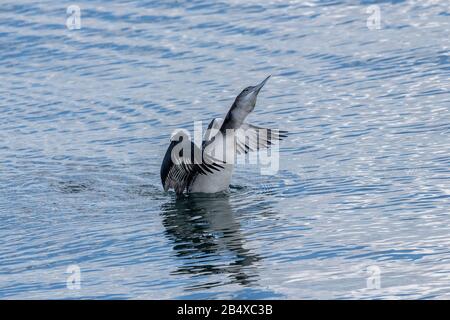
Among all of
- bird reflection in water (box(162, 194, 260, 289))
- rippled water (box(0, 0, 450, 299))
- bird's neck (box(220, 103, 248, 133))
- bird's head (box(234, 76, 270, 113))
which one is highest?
bird's head (box(234, 76, 270, 113))

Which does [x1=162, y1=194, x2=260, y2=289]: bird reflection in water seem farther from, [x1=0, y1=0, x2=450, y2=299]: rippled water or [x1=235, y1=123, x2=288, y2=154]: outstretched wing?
[x1=235, y1=123, x2=288, y2=154]: outstretched wing

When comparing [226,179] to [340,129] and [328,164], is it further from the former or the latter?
[340,129]

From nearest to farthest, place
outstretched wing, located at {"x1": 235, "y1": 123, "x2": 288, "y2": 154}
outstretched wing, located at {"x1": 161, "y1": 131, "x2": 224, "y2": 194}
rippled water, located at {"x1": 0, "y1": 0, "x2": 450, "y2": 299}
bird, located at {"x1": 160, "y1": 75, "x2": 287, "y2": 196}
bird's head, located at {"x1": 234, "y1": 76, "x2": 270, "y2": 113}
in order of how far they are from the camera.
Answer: rippled water, located at {"x1": 0, "y1": 0, "x2": 450, "y2": 299}, outstretched wing, located at {"x1": 161, "y1": 131, "x2": 224, "y2": 194}, bird, located at {"x1": 160, "y1": 75, "x2": 287, "y2": 196}, bird's head, located at {"x1": 234, "y1": 76, "x2": 270, "y2": 113}, outstretched wing, located at {"x1": 235, "y1": 123, "x2": 288, "y2": 154}

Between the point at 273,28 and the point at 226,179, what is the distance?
949cm

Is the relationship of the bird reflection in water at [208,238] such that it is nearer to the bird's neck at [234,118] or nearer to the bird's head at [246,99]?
the bird's neck at [234,118]

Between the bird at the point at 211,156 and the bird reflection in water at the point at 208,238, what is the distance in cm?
20

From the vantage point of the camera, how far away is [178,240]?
1667 cm

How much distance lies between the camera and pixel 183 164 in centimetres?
1878

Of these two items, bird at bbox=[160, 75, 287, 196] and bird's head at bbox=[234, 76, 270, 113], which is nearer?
bird at bbox=[160, 75, 287, 196]

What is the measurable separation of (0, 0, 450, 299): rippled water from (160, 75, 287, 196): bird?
250 millimetres

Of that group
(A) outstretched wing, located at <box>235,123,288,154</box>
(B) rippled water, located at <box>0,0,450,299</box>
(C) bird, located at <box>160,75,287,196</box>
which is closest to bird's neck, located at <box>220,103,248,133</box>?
(C) bird, located at <box>160,75,287,196</box>

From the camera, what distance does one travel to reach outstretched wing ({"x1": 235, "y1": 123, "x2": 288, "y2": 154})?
771 inches

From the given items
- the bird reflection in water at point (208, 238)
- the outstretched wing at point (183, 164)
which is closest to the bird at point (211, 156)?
the outstretched wing at point (183, 164)

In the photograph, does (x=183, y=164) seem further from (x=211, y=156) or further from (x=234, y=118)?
(x=234, y=118)
